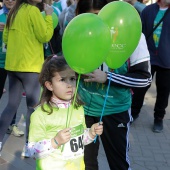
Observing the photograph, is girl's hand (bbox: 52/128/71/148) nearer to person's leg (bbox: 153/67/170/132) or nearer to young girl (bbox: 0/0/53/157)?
young girl (bbox: 0/0/53/157)

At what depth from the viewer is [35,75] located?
3.80 meters

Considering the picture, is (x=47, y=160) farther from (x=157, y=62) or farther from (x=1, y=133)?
(x=157, y=62)

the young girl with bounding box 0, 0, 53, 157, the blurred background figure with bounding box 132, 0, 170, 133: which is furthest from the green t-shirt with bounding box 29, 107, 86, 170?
the blurred background figure with bounding box 132, 0, 170, 133

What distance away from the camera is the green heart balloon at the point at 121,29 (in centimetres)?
220

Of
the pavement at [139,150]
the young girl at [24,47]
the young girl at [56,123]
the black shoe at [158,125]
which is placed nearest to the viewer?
the young girl at [56,123]

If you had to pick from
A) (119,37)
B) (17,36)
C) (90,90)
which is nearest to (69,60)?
(119,37)

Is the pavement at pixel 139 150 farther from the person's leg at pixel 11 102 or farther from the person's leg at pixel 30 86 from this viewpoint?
the person's leg at pixel 30 86

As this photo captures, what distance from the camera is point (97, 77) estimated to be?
237 cm

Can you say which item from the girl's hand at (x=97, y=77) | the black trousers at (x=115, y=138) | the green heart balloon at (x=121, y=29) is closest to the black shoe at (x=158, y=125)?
the black trousers at (x=115, y=138)

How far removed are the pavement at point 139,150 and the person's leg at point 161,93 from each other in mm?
124

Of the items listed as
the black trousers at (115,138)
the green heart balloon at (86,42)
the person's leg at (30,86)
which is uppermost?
the green heart balloon at (86,42)

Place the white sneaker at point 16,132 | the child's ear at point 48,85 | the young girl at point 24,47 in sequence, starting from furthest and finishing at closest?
the white sneaker at point 16,132, the young girl at point 24,47, the child's ear at point 48,85

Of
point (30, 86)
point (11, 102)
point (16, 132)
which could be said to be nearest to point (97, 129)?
point (30, 86)

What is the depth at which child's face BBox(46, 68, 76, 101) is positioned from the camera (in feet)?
7.14
